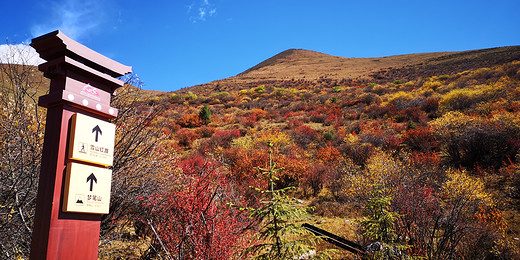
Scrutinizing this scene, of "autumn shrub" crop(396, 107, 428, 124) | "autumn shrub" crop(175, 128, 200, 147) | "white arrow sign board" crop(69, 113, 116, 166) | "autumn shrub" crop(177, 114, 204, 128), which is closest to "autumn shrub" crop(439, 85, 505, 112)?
"autumn shrub" crop(396, 107, 428, 124)

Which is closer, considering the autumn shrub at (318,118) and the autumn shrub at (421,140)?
the autumn shrub at (421,140)

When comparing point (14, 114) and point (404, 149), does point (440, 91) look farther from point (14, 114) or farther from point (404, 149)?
point (14, 114)

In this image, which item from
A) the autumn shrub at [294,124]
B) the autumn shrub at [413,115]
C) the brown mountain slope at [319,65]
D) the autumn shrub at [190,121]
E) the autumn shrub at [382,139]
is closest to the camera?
the autumn shrub at [382,139]

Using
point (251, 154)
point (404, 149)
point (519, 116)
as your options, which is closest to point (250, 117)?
point (251, 154)

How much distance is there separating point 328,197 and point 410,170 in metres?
3.10

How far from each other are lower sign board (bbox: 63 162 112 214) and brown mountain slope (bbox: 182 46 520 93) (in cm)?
A: 3990

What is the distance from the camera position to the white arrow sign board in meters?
2.41

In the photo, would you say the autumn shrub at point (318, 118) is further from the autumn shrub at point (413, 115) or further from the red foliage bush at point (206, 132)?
the red foliage bush at point (206, 132)

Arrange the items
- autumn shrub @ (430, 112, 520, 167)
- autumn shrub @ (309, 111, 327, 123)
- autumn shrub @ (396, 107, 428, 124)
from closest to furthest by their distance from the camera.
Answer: autumn shrub @ (430, 112, 520, 167) < autumn shrub @ (396, 107, 428, 124) < autumn shrub @ (309, 111, 327, 123)

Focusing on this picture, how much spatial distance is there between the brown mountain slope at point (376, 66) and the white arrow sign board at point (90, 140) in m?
39.8

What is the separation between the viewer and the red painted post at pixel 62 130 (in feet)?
7.30

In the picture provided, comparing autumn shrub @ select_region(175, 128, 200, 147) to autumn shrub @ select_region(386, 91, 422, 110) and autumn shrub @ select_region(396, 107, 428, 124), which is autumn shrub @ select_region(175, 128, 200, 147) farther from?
autumn shrub @ select_region(386, 91, 422, 110)

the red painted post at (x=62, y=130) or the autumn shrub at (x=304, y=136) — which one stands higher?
the autumn shrub at (x=304, y=136)

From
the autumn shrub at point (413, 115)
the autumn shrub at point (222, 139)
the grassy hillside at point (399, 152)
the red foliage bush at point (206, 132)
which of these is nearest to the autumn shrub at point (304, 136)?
the grassy hillside at point (399, 152)
